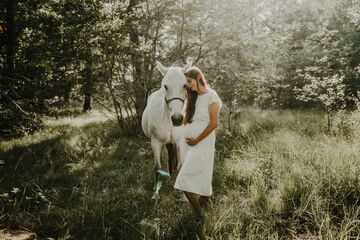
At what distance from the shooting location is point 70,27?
31.7 ft

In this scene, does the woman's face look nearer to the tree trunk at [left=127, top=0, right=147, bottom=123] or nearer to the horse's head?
the horse's head

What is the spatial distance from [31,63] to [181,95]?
6203mm

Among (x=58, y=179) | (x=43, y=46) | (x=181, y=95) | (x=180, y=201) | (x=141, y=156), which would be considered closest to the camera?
(x=181, y=95)

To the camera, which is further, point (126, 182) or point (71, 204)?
point (126, 182)

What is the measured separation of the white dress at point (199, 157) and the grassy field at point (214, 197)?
34 centimetres

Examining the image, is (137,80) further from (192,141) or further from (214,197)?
(192,141)

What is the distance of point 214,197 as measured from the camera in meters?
5.27

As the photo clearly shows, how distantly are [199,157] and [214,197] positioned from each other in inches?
50.5

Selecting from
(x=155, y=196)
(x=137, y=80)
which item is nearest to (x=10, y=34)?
(x=137, y=80)

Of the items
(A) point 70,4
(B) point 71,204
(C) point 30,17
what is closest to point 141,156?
(B) point 71,204

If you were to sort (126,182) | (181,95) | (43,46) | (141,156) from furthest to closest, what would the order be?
(43,46), (141,156), (126,182), (181,95)

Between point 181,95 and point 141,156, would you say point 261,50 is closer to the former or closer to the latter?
point 141,156

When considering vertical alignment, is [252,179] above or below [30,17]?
below

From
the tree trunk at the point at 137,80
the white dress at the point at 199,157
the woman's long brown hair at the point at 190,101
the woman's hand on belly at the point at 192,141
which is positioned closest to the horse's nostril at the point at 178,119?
the woman's long brown hair at the point at 190,101
